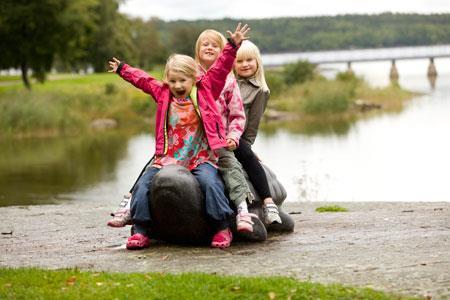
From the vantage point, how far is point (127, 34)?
95.8 m

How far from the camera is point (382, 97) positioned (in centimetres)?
6781

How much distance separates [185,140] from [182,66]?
80cm

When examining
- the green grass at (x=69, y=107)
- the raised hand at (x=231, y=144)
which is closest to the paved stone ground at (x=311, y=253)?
the raised hand at (x=231, y=144)

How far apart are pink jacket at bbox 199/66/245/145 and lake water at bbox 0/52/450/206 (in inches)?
465

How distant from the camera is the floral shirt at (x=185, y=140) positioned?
9.68 metres

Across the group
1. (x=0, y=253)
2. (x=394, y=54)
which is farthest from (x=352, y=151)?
(x=394, y=54)

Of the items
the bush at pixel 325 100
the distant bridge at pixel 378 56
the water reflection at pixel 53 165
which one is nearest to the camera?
the water reflection at pixel 53 165

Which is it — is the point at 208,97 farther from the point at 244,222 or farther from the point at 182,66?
the point at 244,222

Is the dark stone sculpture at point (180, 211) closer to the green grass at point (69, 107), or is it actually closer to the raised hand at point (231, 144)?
the raised hand at point (231, 144)

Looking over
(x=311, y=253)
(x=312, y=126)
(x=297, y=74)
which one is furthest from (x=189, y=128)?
(x=297, y=74)

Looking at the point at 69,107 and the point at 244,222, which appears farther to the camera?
the point at 69,107

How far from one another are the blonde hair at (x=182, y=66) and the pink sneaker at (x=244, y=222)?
157 cm

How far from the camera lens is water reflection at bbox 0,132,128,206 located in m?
26.2

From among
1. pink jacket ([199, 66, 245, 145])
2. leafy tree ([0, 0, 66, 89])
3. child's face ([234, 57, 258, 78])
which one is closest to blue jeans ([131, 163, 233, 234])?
pink jacket ([199, 66, 245, 145])
